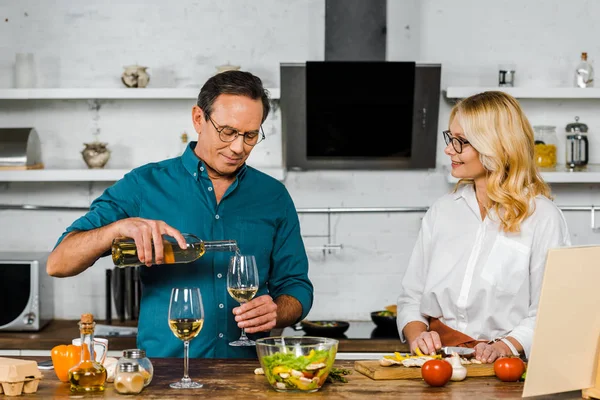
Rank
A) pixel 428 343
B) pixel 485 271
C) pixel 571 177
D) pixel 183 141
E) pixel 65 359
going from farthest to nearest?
pixel 183 141 → pixel 571 177 → pixel 485 271 → pixel 428 343 → pixel 65 359

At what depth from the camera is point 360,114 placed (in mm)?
4215

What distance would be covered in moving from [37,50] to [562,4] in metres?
2.95

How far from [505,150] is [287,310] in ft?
2.79

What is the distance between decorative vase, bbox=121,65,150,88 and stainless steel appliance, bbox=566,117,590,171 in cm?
232

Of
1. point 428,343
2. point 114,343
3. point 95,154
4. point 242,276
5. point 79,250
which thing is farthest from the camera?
point 95,154

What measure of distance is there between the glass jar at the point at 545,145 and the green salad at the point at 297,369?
2740 mm

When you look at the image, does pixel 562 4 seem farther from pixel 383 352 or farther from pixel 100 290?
pixel 100 290

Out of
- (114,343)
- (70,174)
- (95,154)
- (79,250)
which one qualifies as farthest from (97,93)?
(79,250)

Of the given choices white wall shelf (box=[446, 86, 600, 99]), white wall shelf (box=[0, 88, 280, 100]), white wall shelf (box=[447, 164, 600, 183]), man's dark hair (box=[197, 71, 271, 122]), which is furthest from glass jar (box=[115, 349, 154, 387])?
white wall shelf (box=[447, 164, 600, 183])

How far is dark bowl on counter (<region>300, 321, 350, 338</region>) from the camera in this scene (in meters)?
3.95

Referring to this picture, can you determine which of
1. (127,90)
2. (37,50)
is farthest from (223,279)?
(37,50)

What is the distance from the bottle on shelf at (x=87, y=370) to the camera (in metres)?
1.83

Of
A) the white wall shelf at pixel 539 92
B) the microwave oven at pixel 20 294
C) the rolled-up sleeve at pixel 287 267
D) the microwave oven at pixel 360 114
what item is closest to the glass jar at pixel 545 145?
the white wall shelf at pixel 539 92

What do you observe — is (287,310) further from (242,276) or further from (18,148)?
(18,148)
